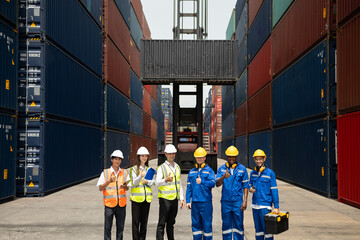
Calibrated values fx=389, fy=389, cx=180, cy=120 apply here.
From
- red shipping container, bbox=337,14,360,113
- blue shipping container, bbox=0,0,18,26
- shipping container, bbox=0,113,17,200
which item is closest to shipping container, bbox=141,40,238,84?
blue shipping container, bbox=0,0,18,26

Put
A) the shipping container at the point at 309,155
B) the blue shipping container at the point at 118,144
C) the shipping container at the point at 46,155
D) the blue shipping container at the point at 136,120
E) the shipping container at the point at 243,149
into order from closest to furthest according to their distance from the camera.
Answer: the shipping container at the point at 309,155, the shipping container at the point at 46,155, the blue shipping container at the point at 118,144, the shipping container at the point at 243,149, the blue shipping container at the point at 136,120

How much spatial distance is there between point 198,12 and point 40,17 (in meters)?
12.7

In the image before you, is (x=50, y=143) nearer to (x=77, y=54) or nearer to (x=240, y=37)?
(x=77, y=54)

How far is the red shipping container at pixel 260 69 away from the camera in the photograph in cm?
2450

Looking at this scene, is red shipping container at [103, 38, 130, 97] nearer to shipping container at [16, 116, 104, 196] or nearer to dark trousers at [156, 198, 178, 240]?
shipping container at [16, 116, 104, 196]

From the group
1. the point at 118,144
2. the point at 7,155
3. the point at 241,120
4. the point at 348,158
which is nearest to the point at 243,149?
the point at 241,120

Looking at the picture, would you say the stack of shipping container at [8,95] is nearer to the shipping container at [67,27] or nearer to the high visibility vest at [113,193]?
the shipping container at [67,27]

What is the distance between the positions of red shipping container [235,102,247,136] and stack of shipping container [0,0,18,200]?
73.7 feet

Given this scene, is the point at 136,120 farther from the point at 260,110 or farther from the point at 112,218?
the point at 112,218

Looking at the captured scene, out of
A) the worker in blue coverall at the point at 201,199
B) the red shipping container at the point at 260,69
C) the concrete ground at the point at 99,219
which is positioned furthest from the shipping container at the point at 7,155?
the red shipping container at the point at 260,69

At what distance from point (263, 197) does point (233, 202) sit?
51 centimetres

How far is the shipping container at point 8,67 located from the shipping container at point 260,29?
1551 cm

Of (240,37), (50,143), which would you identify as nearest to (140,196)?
(50,143)

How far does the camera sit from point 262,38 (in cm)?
2630
